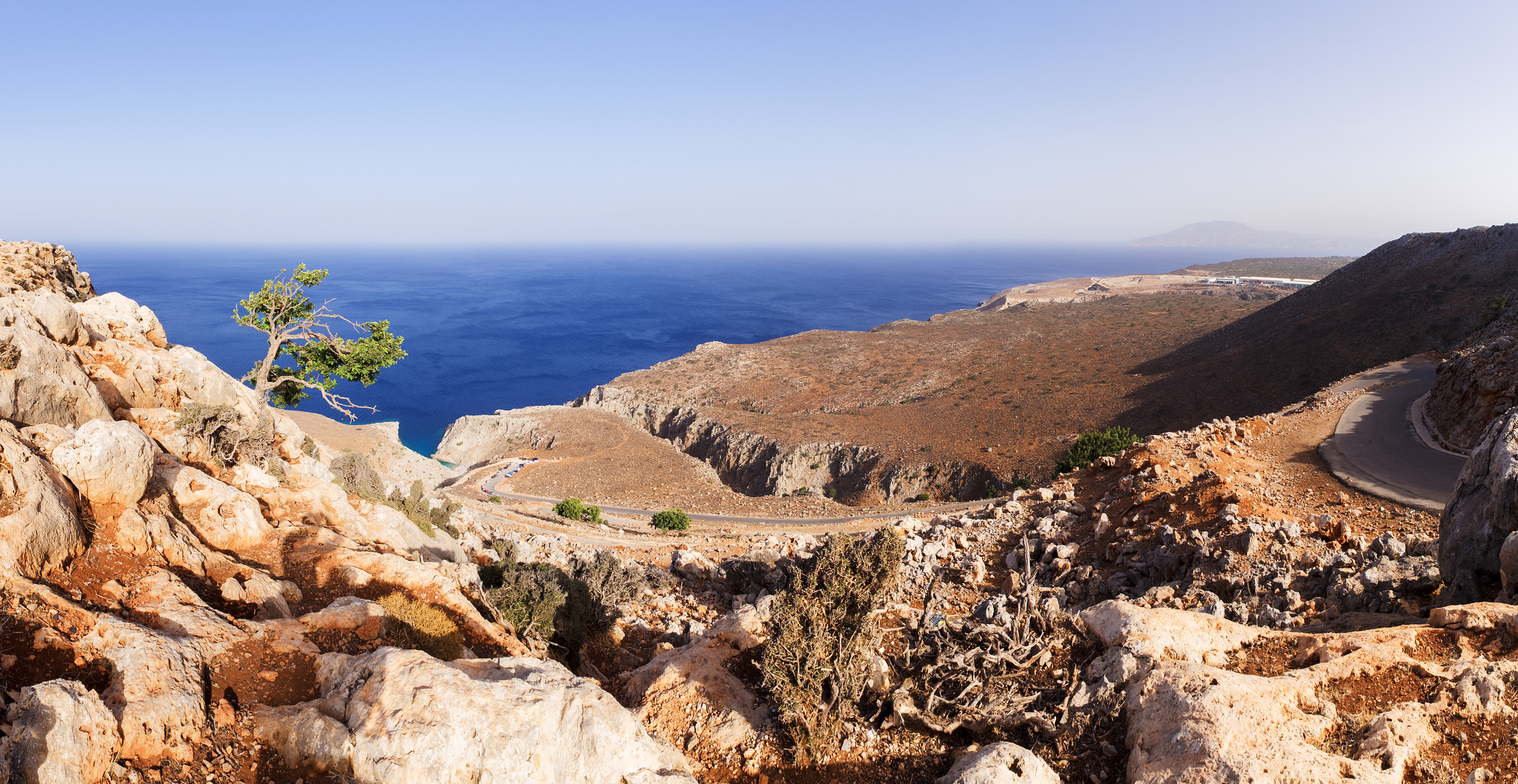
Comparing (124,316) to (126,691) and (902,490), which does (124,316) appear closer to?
(126,691)

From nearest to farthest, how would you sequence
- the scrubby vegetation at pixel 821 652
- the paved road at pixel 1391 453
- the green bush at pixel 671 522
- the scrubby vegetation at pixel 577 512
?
1. the scrubby vegetation at pixel 821 652
2. the paved road at pixel 1391 453
3. the green bush at pixel 671 522
4. the scrubby vegetation at pixel 577 512

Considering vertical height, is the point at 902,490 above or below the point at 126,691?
below

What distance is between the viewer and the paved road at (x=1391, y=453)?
16.9 meters

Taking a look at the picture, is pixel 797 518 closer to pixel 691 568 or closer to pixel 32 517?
pixel 691 568

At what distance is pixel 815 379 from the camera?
3187 inches

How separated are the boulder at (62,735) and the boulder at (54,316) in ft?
37.4

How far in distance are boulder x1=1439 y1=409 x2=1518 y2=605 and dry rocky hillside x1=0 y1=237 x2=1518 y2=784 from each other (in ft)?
0.14

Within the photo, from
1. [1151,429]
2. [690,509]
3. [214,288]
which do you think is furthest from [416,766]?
[214,288]

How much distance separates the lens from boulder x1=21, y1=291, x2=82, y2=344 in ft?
41.6

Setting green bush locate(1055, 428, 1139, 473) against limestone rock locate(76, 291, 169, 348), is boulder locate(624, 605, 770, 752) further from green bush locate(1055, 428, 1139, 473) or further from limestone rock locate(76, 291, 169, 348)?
green bush locate(1055, 428, 1139, 473)

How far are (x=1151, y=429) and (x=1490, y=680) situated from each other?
45.5m

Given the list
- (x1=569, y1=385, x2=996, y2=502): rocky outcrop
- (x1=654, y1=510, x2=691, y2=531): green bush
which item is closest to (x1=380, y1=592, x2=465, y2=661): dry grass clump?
(x1=654, y1=510, x2=691, y2=531): green bush

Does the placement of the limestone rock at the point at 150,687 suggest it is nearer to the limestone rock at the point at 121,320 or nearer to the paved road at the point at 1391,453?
the limestone rock at the point at 121,320

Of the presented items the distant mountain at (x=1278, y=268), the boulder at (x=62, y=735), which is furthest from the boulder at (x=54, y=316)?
the distant mountain at (x=1278, y=268)
